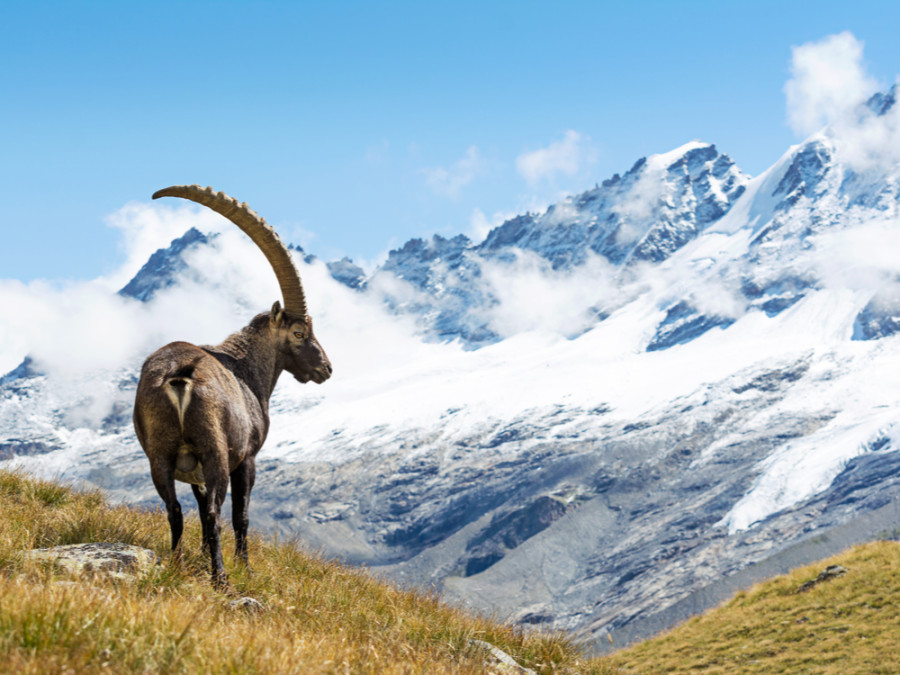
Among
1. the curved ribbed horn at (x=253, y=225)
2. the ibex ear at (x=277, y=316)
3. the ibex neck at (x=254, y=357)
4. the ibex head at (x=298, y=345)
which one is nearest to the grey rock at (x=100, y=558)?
the ibex neck at (x=254, y=357)

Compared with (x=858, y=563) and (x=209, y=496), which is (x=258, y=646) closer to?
(x=209, y=496)

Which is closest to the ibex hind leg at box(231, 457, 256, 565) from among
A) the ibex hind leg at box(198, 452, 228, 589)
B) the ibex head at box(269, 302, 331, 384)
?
the ibex hind leg at box(198, 452, 228, 589)

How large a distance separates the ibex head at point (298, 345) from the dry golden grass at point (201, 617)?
235 centimetres

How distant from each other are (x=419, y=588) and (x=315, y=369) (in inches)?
126

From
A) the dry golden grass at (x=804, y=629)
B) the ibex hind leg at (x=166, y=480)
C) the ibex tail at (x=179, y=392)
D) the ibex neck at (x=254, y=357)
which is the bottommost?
the dry golden grass at (x=804, y=629)

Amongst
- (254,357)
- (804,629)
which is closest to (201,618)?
(254,357)

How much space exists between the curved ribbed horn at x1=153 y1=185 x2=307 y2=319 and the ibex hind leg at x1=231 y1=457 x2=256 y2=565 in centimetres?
241

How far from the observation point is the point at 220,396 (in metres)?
8.16

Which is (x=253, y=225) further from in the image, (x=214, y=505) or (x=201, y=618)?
(x=201, y=618)

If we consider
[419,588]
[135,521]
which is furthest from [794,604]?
[135,521]

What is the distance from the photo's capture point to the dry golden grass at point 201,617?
4527 mm

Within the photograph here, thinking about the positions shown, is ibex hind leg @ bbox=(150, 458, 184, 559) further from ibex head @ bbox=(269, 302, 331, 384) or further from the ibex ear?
the ibex ear

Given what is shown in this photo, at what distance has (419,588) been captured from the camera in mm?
10359

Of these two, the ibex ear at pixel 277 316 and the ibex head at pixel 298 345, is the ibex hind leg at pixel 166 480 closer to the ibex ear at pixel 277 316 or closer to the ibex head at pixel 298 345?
the ibex head at pixel 298 345
